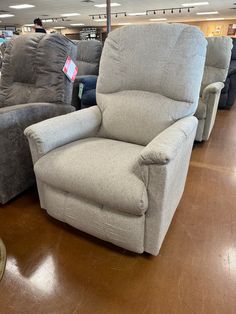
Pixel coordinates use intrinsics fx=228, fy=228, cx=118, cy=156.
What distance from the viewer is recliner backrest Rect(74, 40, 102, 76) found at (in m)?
2.80

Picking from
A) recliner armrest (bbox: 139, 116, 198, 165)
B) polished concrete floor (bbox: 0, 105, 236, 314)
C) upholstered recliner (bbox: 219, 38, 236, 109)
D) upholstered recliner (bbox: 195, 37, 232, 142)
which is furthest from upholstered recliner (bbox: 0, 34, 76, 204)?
upholstered recliner (bbox: 219, 38, 236, 109)

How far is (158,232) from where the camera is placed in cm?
101

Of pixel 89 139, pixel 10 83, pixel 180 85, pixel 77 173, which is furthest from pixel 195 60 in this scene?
pixel 10 83

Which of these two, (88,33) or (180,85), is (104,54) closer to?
(180,85)

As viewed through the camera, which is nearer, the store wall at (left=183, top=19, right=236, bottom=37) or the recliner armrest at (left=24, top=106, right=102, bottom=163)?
the recliner armrest at (left=24, top=106, right=102, bottom=163)

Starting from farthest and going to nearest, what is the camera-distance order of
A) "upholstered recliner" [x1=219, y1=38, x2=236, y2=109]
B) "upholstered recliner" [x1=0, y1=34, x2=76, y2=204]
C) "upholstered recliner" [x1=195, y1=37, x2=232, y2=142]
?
"upholstered recliner" [x1=219, y1=38, x2=236, y2=109] < "upholstered recliner" [x1=195, y1=37, x2=232, y2=142] < "upholstered recliner" [x1=0, y1=34, x2=76, y2=204]

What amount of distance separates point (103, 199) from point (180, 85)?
0.75m

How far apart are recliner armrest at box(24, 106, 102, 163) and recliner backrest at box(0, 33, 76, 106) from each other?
0.35m

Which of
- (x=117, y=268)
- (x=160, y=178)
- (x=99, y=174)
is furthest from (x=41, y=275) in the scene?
(x=160, y=178)

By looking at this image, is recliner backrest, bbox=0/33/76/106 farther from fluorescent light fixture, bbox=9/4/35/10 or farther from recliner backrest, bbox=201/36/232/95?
fluorescent light fixture, bbox=9/4/35/10

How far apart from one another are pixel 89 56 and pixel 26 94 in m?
1.42

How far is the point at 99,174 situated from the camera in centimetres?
102

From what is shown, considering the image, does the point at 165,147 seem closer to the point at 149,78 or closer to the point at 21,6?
the point at 149,78

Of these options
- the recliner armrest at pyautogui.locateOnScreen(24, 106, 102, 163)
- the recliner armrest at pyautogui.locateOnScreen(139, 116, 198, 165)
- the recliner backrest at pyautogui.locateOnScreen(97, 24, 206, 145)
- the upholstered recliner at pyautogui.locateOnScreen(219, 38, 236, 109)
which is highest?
the recliner backrest at pyautogui.locateOnScreen(97, 24, 206, 145)
